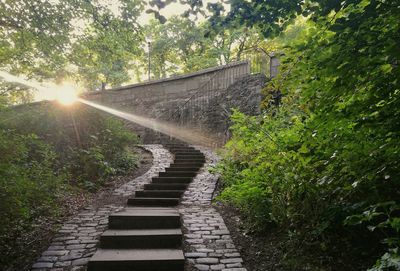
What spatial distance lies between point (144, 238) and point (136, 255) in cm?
39

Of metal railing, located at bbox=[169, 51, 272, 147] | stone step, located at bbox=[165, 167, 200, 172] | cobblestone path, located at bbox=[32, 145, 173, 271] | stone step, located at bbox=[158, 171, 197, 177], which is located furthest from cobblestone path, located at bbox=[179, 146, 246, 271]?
metal railing, located at bbox=[169, 51, 272, 147]

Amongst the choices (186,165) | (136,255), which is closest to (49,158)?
(186,165)

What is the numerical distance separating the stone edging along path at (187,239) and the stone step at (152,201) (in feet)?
0.64

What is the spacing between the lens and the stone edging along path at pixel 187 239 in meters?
3.50

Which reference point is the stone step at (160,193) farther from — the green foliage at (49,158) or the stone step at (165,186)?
the green foliage at (49,158)

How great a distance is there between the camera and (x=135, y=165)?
940 cm

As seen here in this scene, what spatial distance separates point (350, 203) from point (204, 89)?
11276mm

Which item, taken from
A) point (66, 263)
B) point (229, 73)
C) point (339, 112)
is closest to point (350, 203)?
point (339, 112)

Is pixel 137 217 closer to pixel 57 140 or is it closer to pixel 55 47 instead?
pixel 57 140

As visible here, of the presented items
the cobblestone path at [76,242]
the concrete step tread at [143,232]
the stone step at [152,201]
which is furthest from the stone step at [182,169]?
the concrete step tread at [143,232]

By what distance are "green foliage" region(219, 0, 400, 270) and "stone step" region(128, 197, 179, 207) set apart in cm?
222

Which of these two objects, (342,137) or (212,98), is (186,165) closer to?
(212,98)

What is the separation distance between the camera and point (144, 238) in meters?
4.05

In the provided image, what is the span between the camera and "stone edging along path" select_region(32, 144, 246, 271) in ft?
11.5
